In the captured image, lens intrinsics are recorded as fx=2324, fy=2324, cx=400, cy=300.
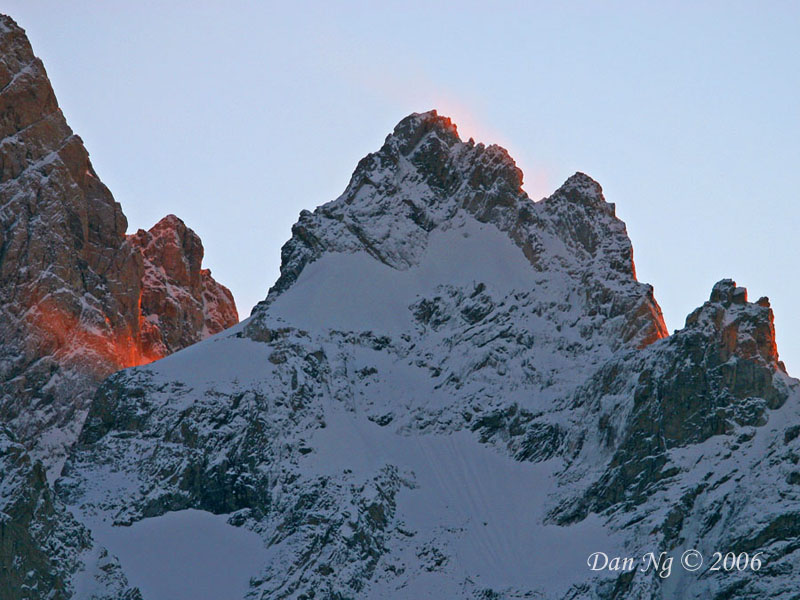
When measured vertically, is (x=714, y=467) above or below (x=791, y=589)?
above

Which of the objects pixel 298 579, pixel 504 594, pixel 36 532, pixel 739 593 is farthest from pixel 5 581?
pixel 739 593

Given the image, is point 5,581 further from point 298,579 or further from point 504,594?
point 504,594

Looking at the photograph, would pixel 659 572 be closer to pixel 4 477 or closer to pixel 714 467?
pixel 714 467

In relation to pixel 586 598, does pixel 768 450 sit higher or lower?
higher

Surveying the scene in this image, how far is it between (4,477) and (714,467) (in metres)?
60.3

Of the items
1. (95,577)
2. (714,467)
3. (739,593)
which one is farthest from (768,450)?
(95,577)

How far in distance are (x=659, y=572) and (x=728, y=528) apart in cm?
673

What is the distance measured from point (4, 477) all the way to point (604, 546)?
169 feet

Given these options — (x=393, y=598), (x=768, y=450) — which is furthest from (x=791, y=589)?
(x=393, y=598)

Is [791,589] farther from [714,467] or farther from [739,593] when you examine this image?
[714,467]

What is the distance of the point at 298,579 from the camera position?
19900cm

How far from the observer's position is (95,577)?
19150 centimetres

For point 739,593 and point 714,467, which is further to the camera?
point 714,467

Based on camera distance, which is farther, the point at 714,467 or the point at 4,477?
the point at 714,467
